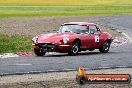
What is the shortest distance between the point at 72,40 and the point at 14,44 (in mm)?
4531

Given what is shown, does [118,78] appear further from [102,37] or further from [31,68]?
[102,37]

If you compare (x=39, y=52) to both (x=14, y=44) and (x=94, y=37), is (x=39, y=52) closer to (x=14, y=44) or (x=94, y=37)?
(x=94, y=37)

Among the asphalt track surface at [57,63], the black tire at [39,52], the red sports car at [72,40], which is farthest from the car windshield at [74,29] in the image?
the asphalt track surface at [57,63]

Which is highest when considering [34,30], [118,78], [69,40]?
[118,78]

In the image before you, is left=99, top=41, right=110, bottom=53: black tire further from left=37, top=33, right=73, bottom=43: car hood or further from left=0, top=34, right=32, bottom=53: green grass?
left=0, top=34, right=32, bottom=53: green grass

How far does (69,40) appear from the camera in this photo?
73.4 ft

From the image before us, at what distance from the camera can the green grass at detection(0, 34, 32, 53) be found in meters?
24.3

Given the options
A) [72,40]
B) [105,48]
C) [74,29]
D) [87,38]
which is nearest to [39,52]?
[72,40]

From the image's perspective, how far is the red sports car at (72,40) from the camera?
22.2 metres

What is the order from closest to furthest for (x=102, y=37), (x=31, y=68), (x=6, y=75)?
(x=6, y=75), (x=31, y=68), (x=102, y=37)

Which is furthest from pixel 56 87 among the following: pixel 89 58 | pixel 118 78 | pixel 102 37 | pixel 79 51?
pixel 102 37

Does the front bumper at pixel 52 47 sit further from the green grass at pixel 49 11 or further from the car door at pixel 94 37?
the green grass at pixel 49 11

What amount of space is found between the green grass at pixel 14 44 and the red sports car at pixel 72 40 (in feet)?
6.55

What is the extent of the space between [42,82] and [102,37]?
38.7ft
